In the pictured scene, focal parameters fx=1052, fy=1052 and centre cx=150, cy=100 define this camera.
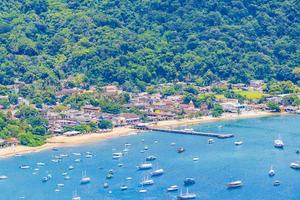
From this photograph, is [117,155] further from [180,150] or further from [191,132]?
[191,132]

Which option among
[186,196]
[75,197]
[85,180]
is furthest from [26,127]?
[186,196]

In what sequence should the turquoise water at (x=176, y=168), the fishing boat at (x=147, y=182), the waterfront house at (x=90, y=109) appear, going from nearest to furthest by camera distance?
1. the turquoise water at (x=176, y=168)
2. the fishing boat at (x=147, y=182)
3. the waterfront house at (x=90, y=109)

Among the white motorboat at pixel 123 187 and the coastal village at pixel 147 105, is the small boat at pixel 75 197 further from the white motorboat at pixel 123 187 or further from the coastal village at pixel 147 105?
the coastal village at pixel 147 105

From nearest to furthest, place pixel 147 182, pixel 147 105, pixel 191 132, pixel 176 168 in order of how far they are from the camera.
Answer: pixel 147 182, pixel 176 168, pixel 191 132, pixel 147 105

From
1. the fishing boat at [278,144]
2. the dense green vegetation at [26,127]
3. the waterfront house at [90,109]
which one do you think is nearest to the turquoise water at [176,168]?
the fishing boat at [278,144]

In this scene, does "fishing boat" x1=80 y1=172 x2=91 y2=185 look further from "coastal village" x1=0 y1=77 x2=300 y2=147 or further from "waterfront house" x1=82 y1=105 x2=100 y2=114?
"waterfront house" x1=82 y1=105 x2=100 y2=114

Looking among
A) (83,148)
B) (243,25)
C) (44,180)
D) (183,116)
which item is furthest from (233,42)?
(44,180)
